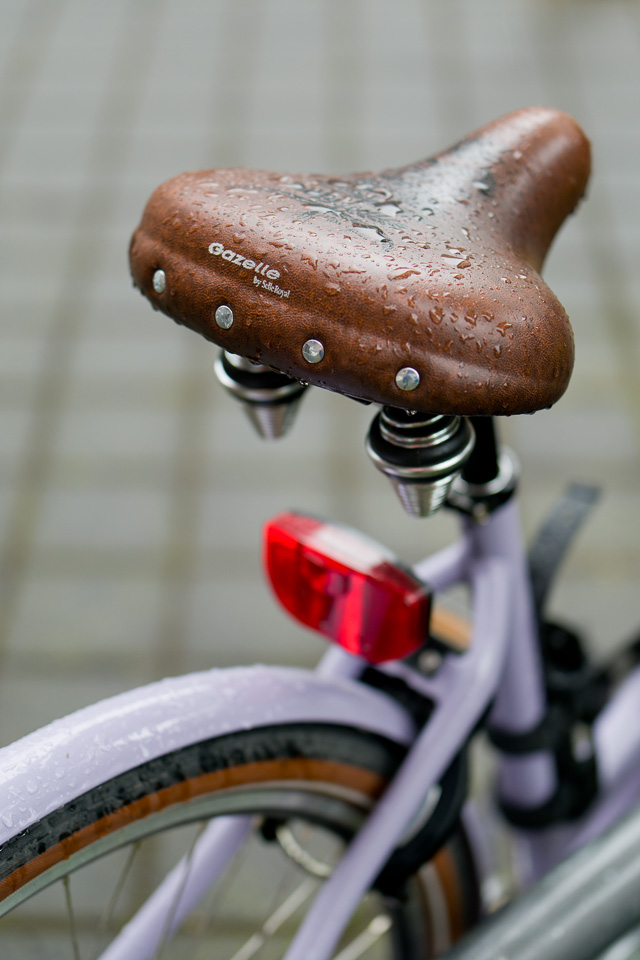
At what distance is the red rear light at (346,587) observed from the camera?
2.83 feet

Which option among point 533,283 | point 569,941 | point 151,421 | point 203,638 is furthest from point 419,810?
point 151,421

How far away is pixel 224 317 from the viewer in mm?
667

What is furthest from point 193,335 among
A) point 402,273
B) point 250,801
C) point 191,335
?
point 402,273

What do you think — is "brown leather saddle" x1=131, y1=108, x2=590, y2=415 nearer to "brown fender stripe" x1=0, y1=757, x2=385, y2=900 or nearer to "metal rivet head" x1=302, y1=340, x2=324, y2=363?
"metal rivet head" x1=302, y1=340, x2=324, y2=363

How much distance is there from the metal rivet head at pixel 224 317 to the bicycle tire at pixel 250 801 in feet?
1.09

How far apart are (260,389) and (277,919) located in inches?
32.6

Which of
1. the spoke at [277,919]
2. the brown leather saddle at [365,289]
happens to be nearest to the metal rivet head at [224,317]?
the brown leather saddle at [365,289]

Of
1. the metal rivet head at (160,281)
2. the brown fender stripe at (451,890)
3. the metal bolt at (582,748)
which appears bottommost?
the brown fender stripe at (451,890)

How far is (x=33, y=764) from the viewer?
707mm

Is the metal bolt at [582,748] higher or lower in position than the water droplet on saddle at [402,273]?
lower

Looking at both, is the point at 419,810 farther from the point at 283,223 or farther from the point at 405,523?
the point at 405,523

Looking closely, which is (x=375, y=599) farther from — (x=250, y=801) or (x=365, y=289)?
(x=365, y=289)

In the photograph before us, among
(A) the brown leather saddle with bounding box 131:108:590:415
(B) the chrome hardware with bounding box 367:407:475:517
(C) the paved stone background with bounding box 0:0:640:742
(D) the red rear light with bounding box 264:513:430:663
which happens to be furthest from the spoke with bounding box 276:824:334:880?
(C) the paved stone background with bounding box 0:0:640:742

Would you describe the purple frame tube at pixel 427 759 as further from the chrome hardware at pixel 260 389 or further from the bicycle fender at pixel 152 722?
the chrome hardware at pixel 260 389
